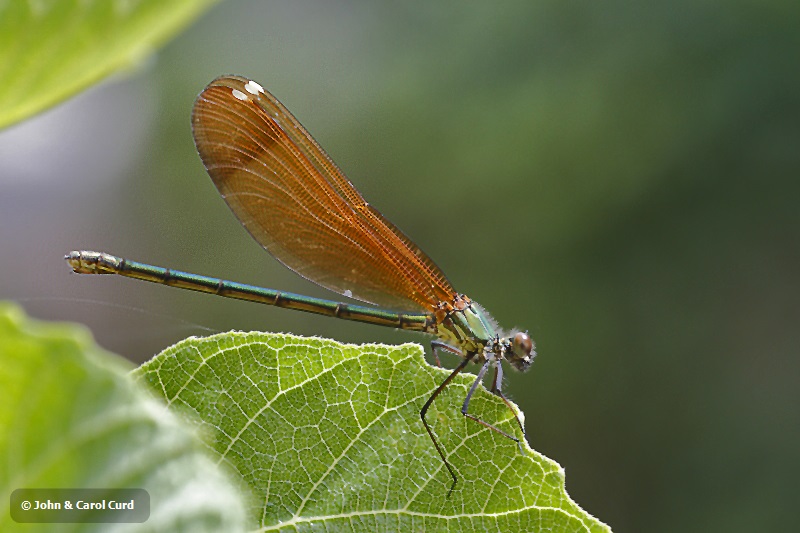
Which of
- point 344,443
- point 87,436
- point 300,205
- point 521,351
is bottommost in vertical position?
point 521,351

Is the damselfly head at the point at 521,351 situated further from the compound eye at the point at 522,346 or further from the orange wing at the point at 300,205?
the orange wing at the point at 300,205

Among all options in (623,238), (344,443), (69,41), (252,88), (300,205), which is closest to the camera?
(69,41)

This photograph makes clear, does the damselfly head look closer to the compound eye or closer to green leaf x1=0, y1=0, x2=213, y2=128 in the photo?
the compound eye

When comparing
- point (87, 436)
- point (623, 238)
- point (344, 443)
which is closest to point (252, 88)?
point (344, 443)

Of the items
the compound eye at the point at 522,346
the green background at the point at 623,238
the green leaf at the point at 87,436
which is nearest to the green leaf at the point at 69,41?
the green leaf at the point at 87,436

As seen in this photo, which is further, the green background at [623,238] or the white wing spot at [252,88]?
the green background at [623,238]

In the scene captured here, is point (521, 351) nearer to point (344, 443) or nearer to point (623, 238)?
point (344, 443)
